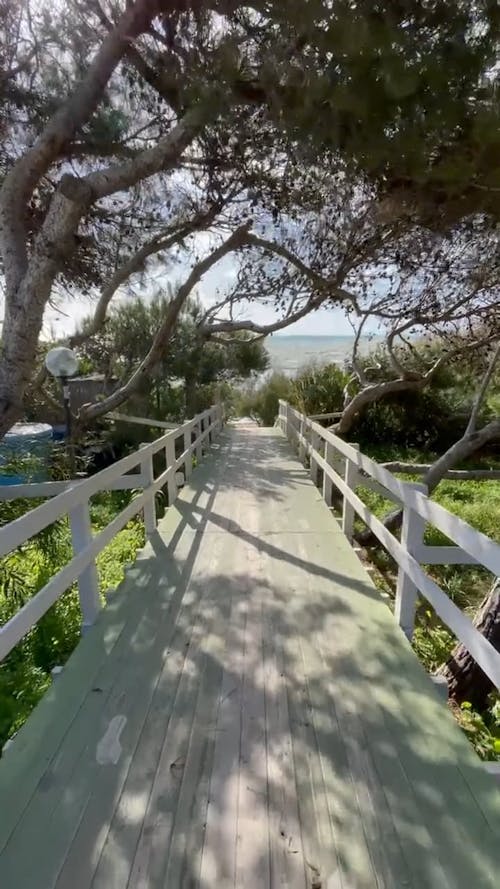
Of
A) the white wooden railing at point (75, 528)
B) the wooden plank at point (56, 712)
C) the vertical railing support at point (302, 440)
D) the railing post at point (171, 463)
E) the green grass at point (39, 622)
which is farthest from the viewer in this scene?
the vertical railing support at point (302, 440)

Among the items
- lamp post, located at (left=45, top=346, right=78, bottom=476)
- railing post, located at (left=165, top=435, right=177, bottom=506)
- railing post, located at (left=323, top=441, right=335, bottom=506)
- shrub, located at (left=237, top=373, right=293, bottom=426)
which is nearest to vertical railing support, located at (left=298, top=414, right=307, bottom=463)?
railing post, located at (left=323, top=441, right=335, bottom=506)

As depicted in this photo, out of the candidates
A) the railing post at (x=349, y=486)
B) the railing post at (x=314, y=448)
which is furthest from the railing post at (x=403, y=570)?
the railing post at (x=314, y=448)

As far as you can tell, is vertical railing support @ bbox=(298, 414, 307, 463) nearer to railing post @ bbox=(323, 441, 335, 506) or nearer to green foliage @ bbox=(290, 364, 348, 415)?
railing post @ bbox=(323, 441, 335, 506)

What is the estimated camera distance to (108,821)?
1.49 m

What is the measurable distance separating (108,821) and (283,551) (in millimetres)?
2448

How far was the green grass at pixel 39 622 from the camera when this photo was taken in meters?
2.95

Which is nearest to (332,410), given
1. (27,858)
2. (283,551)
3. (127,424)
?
(127,424)

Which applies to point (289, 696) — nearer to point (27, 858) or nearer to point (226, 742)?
point (226, 742)

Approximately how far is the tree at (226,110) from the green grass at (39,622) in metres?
1.19

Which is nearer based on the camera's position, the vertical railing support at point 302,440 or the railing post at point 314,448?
the railing post at point 314,448

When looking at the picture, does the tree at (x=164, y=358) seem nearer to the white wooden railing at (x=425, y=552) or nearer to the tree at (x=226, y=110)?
the tree at (x=226, y=110)

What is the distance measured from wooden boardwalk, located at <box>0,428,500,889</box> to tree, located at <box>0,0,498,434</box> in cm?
266

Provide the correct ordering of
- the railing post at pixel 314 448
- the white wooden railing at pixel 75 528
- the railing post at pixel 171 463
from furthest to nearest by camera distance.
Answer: the railing post at pixel 314 448
the railing post at pixel 171 463
the white wooden railing at pixel 75 528

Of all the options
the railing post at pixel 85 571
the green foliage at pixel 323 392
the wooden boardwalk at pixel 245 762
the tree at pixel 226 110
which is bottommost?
the wooden boardwalk at pixel 245 762
